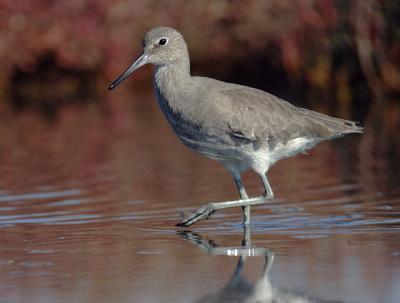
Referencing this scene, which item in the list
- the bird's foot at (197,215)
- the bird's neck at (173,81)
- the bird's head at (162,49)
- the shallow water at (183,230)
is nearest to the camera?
the shallow water at (183,230)

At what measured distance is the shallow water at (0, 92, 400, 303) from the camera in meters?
6.91

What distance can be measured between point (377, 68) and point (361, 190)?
724 centimetres

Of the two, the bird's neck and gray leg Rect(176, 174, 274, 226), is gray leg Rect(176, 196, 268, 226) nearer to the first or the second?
gray leg Rect(176, 174, 274, 226)

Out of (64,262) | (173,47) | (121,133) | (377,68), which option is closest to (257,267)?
(64,262)

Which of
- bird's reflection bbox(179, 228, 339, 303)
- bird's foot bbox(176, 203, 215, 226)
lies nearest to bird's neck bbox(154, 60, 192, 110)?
bird's foot bbox(176, 203, 215, 226)

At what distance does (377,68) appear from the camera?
56.8 ft

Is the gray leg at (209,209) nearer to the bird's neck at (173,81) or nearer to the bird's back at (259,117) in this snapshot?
the bird's back at (259,117)

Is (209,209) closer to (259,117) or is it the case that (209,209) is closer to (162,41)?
(259,117)

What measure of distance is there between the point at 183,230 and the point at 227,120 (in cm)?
94

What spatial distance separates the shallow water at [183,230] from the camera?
6.91 metres

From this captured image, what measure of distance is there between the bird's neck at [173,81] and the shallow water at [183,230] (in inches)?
40.2

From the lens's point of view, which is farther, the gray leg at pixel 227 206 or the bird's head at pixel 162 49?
the bird's head at pixel 162 49

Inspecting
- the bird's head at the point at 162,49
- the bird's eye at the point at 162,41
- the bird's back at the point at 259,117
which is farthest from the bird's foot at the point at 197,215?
the bird's eye at the point at 162,41

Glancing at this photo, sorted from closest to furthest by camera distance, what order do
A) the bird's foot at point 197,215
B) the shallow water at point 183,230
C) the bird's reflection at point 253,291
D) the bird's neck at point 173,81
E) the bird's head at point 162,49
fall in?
the bird's reflection at point 253,291, the shallow water at point 183,230, the bird's foot at point 197,215, the bird's neck at point 173,81, the bird's head at point 162,49
